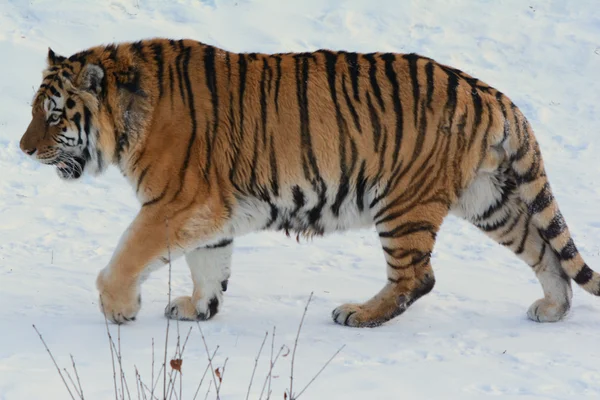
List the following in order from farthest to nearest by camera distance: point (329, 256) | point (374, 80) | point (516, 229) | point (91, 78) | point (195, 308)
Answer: point (329, 256), point (516, 229), point (195, 308), point (374, 80), point (91, 78)

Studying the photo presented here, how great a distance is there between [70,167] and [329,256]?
2403 mm

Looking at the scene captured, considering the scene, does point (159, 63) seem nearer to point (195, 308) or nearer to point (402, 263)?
point (195, 308)

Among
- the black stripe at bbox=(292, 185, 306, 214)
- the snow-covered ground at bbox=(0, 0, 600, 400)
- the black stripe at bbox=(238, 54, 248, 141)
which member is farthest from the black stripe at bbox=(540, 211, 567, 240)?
the black stripe at bbox=(238, 54, 248, 141)

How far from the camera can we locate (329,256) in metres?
7.08

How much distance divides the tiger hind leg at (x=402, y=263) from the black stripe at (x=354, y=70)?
73 cm

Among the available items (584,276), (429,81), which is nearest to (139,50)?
(429,81)

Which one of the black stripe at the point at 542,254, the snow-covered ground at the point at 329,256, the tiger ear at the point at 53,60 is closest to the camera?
the snow-covered ground at the point at 329,256

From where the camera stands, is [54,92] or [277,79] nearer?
[54,92]

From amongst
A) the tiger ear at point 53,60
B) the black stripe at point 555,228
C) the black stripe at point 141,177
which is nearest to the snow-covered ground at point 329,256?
the black stripe at point 555,228

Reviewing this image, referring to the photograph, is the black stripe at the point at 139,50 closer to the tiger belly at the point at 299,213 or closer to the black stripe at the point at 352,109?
the tiger belly at the point at 299,213

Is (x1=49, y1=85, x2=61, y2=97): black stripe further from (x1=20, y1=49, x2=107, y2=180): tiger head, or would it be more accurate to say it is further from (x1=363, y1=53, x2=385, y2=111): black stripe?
(x1=363, y1=53, x2=385, y2=111): black stripe

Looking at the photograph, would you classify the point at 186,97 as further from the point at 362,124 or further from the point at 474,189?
the point at 474,189

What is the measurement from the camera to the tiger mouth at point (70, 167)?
211 inches

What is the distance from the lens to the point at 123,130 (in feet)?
17.0
